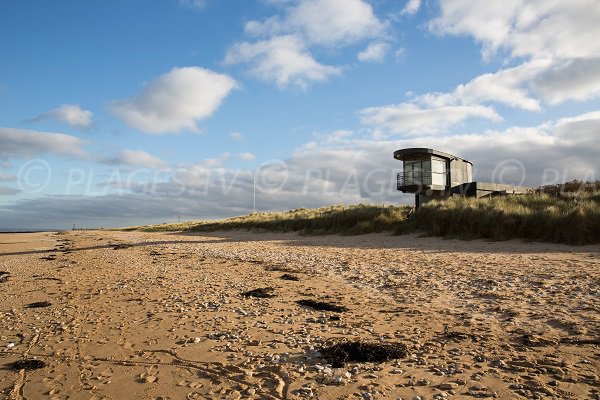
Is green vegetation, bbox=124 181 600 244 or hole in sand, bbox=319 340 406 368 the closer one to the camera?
hole in sand, bbox=319 340 406 368

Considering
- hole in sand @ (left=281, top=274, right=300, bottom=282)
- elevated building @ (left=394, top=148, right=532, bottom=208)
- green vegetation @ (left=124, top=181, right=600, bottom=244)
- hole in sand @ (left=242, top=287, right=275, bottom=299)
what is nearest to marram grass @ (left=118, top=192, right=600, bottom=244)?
green vegetation @ (left=124, top=181, right=600, bottom=244)

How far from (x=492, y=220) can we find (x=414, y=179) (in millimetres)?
12846

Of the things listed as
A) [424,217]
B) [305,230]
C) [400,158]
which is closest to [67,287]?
[424,217]

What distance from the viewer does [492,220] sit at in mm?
18828

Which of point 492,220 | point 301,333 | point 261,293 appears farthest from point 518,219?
point 301,333

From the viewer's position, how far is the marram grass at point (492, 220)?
16109mm

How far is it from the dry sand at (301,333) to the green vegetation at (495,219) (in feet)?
21.3

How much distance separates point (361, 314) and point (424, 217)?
57.7 feet

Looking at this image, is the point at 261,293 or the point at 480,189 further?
the point at 480,189

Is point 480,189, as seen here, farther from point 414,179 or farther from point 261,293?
point 261,293

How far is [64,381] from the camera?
4020 mm

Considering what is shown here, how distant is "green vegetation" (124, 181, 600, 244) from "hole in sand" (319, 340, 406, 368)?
45.5 ft

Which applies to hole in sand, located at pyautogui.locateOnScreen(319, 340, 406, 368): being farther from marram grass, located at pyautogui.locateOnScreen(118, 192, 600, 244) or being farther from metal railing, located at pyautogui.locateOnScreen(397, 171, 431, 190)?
metal railing, located at pyautogui.locateOnScreen(397, 171, 431, 190)

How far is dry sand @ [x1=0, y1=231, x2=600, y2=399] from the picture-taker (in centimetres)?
380
